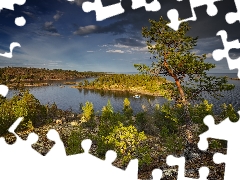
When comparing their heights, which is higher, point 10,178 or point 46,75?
point 46,75

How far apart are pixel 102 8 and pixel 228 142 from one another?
9.43 feet

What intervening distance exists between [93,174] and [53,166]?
49.6 inches

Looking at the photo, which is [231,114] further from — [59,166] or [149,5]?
[149,5]

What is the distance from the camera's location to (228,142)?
13.9ft

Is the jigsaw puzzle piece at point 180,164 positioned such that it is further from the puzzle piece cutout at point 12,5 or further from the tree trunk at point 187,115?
the tree trunk at point 187,115

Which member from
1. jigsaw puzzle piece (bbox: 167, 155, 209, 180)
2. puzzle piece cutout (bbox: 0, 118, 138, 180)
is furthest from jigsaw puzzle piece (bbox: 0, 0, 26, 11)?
jigsaw puzzle piece (bbox: 167, 155, 209, 180)

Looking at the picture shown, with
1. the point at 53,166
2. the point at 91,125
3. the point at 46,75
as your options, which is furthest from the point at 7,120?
the point at 46,75

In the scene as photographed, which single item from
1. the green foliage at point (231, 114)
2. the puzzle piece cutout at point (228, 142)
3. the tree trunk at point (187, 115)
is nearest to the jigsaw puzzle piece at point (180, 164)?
the puzzle piece cutout at point (228, 142)

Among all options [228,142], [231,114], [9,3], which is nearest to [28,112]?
[231,114]

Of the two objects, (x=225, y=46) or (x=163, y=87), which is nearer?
(x=225, y=46)

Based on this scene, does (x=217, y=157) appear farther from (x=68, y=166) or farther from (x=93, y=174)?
(x=68, y=166)

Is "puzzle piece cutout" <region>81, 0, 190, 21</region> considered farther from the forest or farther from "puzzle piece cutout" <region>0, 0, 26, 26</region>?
the forest

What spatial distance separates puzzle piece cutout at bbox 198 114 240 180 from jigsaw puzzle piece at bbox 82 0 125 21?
225cm

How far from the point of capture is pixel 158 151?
2416 cm
